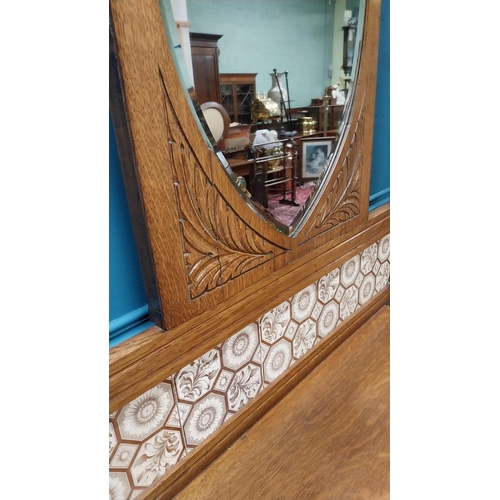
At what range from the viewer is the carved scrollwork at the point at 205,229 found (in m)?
0.55

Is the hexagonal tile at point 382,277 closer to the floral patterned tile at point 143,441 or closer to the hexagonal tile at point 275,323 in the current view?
the hexagonal tile at point 275,323

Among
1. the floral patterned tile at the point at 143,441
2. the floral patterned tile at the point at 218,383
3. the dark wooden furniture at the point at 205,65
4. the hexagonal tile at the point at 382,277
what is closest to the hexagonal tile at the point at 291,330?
the floral patterned tile at the point at 218,383

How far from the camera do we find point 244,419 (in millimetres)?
820

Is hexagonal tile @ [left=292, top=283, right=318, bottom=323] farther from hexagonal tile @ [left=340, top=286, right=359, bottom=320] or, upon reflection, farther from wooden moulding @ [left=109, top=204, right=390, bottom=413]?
hexagonal tile @ [left=340, top=286, right=359, bottom=320]

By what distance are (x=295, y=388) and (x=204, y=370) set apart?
34 cm

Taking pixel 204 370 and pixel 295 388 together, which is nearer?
pixel 204 370

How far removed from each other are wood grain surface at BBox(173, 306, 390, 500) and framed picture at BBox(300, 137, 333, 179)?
1.72 ft

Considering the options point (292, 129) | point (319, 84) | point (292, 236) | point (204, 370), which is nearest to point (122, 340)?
point (204, 370)

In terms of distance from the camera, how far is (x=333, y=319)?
104 centimetres

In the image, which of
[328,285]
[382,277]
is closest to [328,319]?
[328,285]

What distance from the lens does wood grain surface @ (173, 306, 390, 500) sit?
2.35 feet

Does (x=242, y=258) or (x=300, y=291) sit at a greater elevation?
(x=242, y=258)

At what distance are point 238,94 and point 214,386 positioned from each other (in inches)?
21.2

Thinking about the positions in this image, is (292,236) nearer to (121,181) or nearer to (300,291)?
(300,291)
